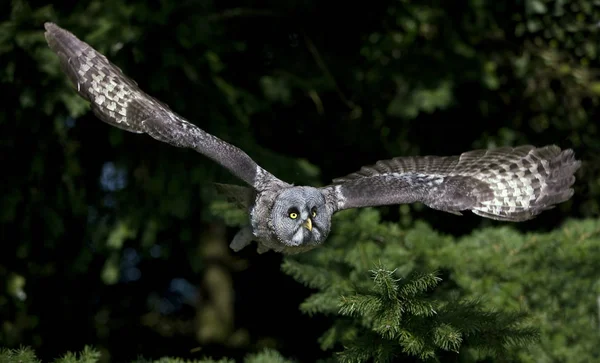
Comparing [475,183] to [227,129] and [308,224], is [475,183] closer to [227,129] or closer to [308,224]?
[308,224]

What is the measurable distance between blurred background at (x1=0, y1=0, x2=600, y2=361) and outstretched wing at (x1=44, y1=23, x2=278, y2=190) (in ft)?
1.75

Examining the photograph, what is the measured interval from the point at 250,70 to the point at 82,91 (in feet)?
7.37

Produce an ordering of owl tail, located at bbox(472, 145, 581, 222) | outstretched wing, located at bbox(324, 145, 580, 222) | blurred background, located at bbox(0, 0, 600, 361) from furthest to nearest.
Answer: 1. blurred background, located at bbox(0, 0, 600, 361)
2. owl tail, located at bbox(472, 145, 581, 222)
3. outstretched wing, located at bbox(324, 145, 580, 222)

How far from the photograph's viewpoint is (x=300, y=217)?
507 centimetres

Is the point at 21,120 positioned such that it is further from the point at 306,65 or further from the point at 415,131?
the point at 415,131

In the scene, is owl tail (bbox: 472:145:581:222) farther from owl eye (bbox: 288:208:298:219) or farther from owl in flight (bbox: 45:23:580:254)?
owl eye (bbox: 288:208:298:219)

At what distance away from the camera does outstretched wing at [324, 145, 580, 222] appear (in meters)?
5.19

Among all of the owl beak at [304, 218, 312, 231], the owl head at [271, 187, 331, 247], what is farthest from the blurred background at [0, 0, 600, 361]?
the owl beak at [304, 218, 312, 231]

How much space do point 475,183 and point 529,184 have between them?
32cm

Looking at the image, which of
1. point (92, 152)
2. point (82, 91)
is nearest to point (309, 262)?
point (82, 91)

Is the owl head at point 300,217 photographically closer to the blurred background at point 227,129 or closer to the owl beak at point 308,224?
the owl beak at point 308,224

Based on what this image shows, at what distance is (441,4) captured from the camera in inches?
284

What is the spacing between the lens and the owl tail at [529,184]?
5.45 metres

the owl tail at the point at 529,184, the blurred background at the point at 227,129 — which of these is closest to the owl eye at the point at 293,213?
the blurred background at the point at 227,129
